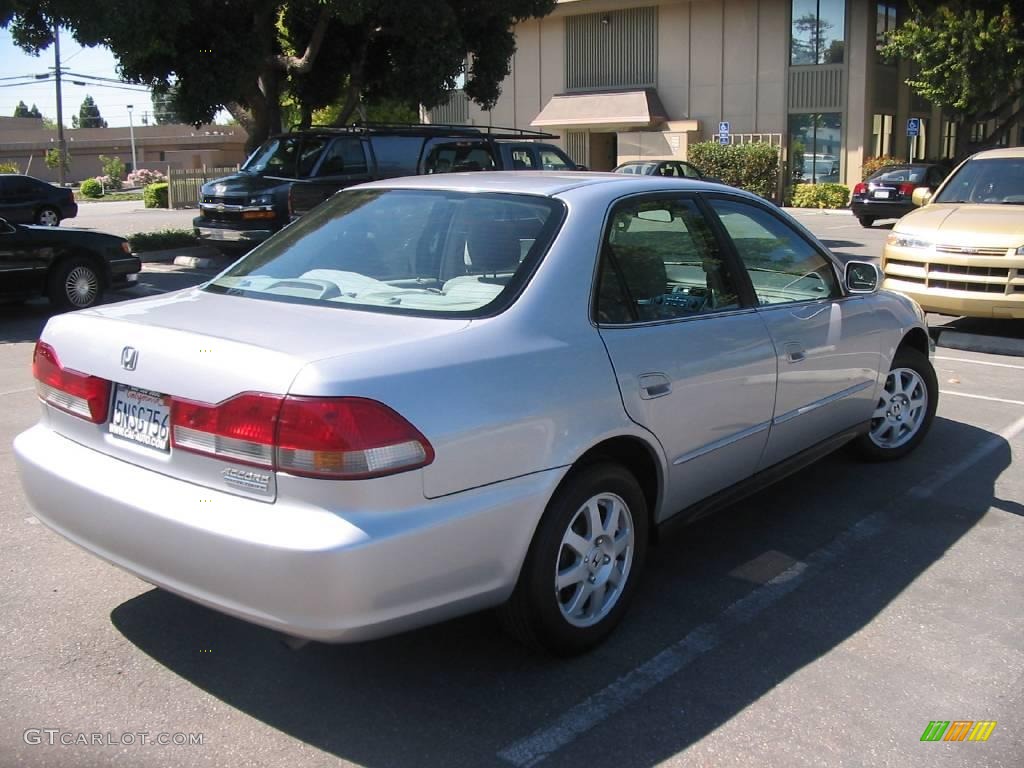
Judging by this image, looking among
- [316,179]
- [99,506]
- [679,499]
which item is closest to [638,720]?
[679,499]

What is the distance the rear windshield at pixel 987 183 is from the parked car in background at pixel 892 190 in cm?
1403

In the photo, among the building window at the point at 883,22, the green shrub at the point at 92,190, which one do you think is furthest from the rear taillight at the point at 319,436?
the green shrub at the point at 92,190

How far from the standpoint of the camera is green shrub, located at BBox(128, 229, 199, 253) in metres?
17.6

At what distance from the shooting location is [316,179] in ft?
48.3

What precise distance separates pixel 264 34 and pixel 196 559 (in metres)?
15.0

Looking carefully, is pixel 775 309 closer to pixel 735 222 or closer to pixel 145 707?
pixel 735 222

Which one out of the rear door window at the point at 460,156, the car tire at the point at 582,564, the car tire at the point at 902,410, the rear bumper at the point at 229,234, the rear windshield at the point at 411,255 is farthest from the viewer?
the rear door window at the point at 460,156

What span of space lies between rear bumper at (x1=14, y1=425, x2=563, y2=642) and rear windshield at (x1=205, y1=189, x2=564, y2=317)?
2.47ft

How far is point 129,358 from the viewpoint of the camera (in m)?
3.34

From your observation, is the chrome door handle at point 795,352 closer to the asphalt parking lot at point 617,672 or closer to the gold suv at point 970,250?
the asphalt parking lot at point 617,672

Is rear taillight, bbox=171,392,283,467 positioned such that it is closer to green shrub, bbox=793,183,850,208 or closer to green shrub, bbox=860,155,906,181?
green shrub, bbox=793,183,850,208

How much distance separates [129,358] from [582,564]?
1.67 meters

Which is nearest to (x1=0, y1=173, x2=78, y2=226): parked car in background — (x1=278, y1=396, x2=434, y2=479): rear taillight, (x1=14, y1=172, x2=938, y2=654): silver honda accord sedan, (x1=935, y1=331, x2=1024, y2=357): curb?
(x1=935, y1=331, x2=1024, y2=357): curb

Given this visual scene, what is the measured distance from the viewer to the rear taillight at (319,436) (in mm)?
2922
